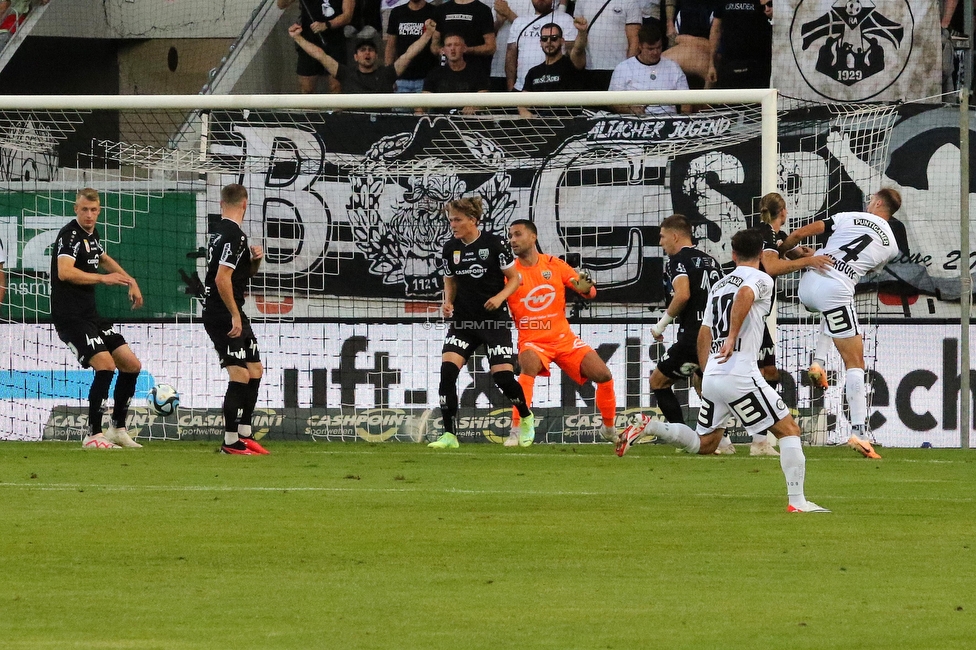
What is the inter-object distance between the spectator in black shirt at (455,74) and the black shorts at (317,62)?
148cm

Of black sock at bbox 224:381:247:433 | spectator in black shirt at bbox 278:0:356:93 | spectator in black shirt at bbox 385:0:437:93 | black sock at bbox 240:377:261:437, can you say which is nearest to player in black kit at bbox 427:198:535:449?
black sock at bbox 240:377:261:437

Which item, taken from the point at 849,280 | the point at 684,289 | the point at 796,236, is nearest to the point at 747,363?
the point at 684,289

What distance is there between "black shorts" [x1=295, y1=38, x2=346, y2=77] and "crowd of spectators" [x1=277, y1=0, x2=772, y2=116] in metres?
0.01

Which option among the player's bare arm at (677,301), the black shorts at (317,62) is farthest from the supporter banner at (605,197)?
the black shorts at (317,62)

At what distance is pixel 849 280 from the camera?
511 inches

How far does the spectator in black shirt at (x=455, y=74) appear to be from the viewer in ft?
62.2

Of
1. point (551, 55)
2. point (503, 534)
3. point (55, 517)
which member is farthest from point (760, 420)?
point (551, 55)

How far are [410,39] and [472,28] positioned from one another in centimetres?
83

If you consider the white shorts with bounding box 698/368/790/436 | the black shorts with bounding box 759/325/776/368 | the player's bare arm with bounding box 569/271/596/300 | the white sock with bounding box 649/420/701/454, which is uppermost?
the player's bare arm with bounding box 569/271/596/300

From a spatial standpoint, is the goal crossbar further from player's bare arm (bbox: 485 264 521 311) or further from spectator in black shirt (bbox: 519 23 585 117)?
spectator in black shirt (bbox: 519 23 585 117)

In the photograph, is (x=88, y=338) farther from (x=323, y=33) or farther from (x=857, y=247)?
(x=323, y=33)

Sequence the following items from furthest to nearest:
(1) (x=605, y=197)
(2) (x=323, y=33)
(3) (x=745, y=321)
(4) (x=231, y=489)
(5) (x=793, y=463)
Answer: (2) (x=323, y=33)
(1) (x=605, y=197)
(4) (x=231, y=489)
(3) (x=745, y=321)
(5) (x=793, y=463)

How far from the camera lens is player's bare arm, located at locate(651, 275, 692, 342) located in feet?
42.1

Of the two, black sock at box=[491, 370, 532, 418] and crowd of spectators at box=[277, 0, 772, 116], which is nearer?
black sock at box=[491, 370, 532, 418]
